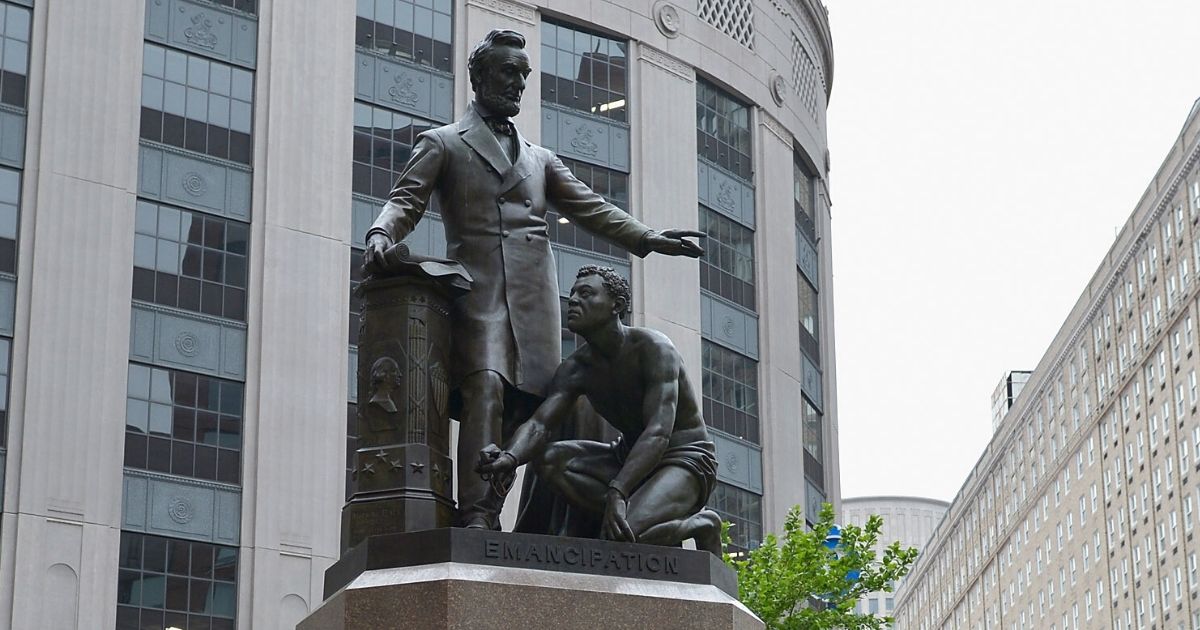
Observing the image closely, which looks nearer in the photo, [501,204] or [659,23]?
[501,204]

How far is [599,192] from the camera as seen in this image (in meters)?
47.0

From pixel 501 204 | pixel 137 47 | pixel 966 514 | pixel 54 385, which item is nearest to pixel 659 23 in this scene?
pixel 137 47

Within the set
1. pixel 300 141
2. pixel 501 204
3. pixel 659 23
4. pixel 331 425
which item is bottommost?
pixel 501 204

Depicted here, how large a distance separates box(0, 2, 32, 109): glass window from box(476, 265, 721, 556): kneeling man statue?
29.2 meters

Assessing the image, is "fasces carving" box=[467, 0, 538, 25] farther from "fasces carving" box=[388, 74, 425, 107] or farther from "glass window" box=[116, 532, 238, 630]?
"glass window" box=[116, 532, 238, 630]

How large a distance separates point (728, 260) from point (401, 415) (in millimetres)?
39706

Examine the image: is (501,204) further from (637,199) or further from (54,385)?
(637,199)

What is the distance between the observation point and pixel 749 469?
48.9m

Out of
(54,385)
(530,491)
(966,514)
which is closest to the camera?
(530,491)

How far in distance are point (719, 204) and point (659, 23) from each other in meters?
5.05

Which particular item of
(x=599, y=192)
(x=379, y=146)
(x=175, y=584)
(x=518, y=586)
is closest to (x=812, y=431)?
(x=599, y=192)

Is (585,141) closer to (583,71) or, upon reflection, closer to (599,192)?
(599,192)

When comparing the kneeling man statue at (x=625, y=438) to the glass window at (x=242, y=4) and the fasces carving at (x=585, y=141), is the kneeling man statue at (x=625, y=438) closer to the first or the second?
the glass window at (x=242, y=4)

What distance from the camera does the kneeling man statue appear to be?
36.8 feet
